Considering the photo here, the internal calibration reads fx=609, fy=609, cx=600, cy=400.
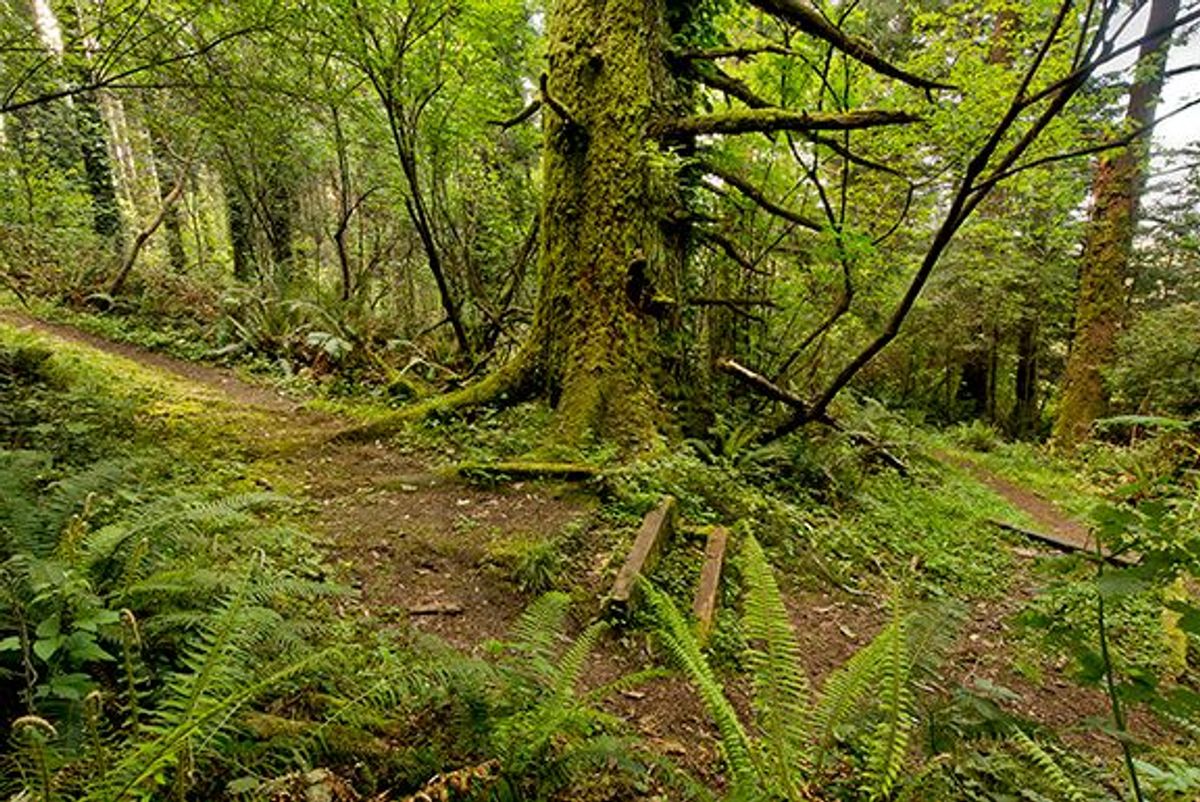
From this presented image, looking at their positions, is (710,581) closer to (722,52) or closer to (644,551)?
(644,551)

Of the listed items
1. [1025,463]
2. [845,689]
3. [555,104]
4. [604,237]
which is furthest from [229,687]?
[1025,463]

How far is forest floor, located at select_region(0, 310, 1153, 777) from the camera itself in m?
2.94

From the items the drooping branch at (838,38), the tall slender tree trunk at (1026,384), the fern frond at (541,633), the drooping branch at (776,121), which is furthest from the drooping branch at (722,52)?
the tall slender tree trunk at (1026,384)

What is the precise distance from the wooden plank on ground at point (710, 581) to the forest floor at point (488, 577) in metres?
0.38

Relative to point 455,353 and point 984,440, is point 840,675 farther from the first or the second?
point 984,440

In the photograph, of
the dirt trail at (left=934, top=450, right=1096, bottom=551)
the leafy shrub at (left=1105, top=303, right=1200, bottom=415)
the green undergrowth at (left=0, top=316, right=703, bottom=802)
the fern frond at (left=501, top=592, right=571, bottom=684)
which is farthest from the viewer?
the leafy shrub at (left=1105, top=303, right=1200, bottom=415)

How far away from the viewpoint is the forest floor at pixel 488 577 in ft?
9.65

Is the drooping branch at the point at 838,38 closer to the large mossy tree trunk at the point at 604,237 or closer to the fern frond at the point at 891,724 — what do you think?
the large mossy tree trunk at the point at 604,237

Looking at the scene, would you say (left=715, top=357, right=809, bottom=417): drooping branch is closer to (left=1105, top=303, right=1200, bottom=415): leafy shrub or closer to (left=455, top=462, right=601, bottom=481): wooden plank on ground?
(left=455, top=462, right=601, bottom=481): wooden plank on ground

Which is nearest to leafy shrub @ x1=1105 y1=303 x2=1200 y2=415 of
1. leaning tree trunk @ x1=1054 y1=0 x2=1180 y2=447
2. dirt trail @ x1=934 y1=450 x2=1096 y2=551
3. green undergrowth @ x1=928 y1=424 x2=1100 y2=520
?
leaning tree trunk @ x1=1054 y1=0 x2=1180 y2=447

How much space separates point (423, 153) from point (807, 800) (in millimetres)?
9225

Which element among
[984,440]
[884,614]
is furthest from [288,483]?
[984,440]

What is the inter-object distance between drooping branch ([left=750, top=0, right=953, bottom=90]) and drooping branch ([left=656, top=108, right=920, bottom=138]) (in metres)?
0.39

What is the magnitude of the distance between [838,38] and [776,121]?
77 cm
